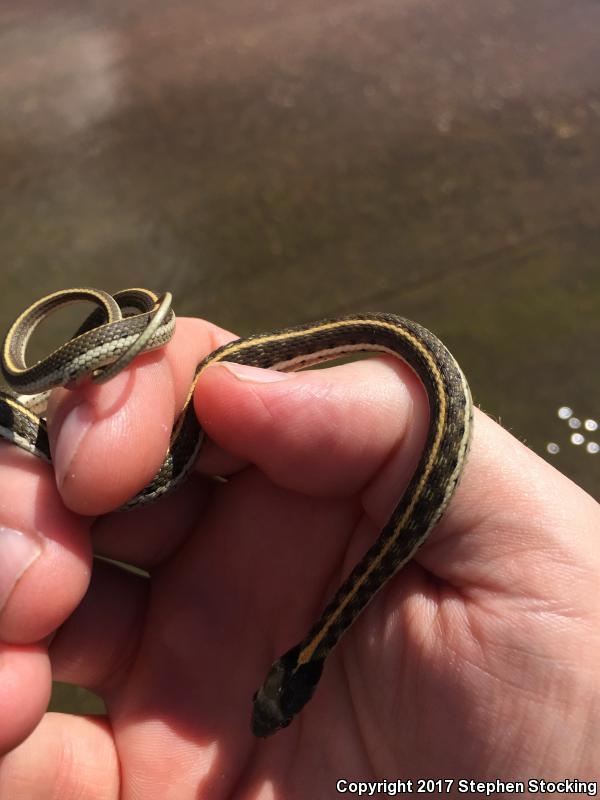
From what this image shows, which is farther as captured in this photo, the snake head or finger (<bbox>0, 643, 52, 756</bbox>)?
the snake head

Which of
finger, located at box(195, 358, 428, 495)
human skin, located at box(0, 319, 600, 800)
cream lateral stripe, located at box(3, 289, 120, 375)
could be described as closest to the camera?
human skin, located at box(0, 319, 600, 800)

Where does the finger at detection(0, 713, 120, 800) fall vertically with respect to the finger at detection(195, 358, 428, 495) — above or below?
below

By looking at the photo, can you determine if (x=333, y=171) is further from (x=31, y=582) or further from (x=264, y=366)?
(x=31, y=582)

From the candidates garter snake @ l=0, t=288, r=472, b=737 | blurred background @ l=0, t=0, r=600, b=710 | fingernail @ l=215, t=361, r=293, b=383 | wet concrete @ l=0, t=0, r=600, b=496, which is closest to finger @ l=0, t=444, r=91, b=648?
garter snake @ l=0, t=288, r=472, b=737

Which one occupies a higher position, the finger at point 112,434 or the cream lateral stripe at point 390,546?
the finger at point 112,434

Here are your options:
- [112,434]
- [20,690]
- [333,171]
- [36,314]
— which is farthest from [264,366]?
[333,171]

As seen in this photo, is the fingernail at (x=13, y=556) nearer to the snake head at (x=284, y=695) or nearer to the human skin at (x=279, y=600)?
the human skin at (x=279, y=600)

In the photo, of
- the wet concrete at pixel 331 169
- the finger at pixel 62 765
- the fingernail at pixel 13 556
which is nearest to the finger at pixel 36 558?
the fingernail at pixel 13 556

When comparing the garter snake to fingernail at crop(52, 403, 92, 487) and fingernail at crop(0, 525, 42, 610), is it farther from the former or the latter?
fingernail at crop(0, 525, 42, 610)
